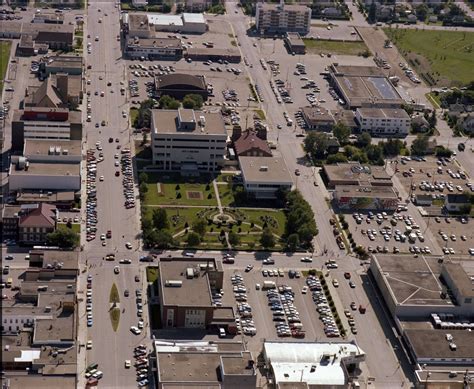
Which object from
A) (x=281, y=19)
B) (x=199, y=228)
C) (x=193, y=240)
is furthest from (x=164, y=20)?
(x=193, y=240)

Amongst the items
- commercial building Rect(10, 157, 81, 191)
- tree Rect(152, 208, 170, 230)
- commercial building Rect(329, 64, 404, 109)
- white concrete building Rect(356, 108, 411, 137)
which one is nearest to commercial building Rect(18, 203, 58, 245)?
commercial building Rect(10, 157, 81, 191)

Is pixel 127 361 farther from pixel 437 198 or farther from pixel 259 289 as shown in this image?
pixel 437 198

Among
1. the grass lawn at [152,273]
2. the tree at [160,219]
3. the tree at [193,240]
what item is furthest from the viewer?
the tree at [160,219]

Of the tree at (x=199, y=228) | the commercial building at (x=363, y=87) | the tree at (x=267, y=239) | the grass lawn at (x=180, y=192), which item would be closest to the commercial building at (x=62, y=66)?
the grass lawn at (x=180, y=192)

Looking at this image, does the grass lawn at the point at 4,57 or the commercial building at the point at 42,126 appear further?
the grass lawn at the point at 4,57

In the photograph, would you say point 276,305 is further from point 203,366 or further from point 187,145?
point 187,145

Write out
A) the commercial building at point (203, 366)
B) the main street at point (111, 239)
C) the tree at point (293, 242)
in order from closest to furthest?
the commercial building at point (203, 366) → the main street at point (111, 239) → the tree at point (293, 242)

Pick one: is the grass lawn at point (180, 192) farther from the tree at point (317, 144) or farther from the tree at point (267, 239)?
the tree at point (317, 144)
